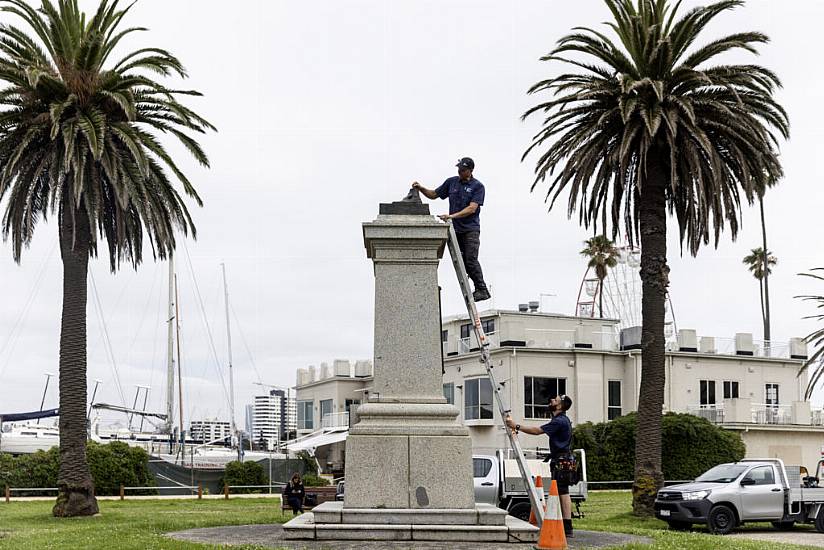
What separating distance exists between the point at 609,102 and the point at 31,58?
15.3 meters

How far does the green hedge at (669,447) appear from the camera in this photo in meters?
47.8

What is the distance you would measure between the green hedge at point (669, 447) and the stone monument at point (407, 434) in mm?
36090

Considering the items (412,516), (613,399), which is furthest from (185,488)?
(412,516)

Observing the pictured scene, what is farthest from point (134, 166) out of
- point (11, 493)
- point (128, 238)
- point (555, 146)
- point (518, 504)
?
point (11, 493)

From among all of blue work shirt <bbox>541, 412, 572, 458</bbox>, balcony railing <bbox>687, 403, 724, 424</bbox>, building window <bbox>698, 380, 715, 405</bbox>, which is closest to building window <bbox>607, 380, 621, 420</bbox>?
balcony railing <bbox>687, 403, 724, 424</bbox>

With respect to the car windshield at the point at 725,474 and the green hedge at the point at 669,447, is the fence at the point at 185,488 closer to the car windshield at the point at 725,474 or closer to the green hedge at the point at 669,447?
the green hedge at the point at 669,447

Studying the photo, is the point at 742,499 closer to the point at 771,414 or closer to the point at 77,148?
the point at 77,148

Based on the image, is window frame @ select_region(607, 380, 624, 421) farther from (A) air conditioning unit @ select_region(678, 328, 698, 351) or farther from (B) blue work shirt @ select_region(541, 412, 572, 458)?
(B) blue work shirt @ select_region(541, 412, 572, 458)

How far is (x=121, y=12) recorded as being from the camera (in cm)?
2773

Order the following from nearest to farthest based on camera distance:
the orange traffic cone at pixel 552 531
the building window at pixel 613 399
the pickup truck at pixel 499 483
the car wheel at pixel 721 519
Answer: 1. the orange traffic cone at pixel 552 531
2. the pickup truck at pixel 499 483
3. the car wheel at pixel 721 519
4. the building window at pixel 613 399

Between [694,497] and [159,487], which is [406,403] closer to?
[694,497]

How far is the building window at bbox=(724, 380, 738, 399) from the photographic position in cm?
5616

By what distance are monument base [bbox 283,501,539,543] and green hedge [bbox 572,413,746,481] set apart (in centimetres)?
3669

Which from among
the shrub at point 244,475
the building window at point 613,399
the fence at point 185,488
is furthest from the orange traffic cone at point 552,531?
the building window at point 613,399
